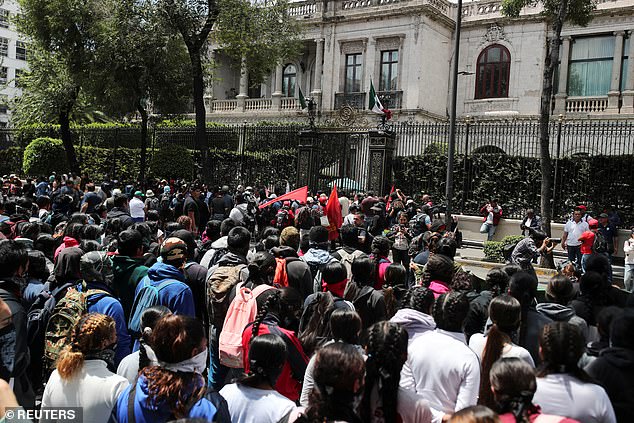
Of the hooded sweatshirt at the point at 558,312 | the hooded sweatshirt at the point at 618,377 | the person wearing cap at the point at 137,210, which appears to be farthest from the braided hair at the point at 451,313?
the person wearing cap at the point at 137,210

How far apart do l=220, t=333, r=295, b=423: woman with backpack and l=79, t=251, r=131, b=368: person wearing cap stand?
1617 millimetres

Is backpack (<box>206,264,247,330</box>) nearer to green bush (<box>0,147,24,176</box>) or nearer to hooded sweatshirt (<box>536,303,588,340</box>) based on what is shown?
hooded sweatshirt (<box>536,303,588,340</box>)

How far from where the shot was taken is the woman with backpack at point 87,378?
325 cm

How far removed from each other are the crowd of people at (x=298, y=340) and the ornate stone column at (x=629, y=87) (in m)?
23.2

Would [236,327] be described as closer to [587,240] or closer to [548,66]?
[587,240]

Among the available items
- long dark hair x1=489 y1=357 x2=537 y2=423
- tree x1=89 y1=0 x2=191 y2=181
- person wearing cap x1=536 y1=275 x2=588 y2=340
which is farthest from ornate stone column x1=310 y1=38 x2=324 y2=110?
long dark hair x1=489 y1=357 x2=537 y2=423

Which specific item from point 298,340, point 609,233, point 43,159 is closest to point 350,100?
point 43,159

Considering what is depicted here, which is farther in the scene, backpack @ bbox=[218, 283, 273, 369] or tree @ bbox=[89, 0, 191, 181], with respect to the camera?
tree @ bbox=[89, 0, 191, 181]

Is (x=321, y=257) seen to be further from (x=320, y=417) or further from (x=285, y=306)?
(x=320, y=417)

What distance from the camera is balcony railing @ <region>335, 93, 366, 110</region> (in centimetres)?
3106

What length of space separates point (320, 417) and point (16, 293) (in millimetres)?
3055

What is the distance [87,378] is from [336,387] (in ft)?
5.00

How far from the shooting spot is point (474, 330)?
4.92 metres

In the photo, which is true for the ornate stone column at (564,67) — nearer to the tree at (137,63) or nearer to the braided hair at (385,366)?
the tree at (137,63)
